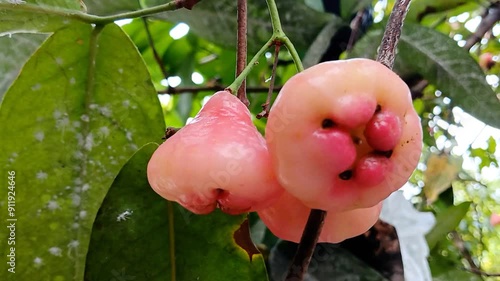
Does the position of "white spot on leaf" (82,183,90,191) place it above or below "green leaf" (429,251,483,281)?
above

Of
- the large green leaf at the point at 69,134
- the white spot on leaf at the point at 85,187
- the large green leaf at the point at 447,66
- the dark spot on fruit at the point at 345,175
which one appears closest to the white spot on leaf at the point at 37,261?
the large green leaf at the point at 69,134

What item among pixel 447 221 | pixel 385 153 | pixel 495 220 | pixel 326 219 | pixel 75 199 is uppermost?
pixel 385 153

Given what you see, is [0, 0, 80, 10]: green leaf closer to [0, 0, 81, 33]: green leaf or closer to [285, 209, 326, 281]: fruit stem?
[0, 0, 81, 33]: green leaf

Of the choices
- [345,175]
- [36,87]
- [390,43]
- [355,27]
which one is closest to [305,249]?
[345,175]

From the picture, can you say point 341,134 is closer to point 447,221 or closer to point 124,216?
point 124,216

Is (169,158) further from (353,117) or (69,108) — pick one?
(69,108)

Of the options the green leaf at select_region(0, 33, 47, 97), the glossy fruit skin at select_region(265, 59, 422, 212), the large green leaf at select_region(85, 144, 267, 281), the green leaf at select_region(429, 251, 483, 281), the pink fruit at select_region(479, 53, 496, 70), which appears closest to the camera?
the glossy fruit skin at select_region(265, 59, 422, 212)

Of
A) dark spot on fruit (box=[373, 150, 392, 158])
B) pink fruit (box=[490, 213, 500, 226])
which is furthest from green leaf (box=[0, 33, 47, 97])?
pink fruit (box=[490, 213, 500, 226])
